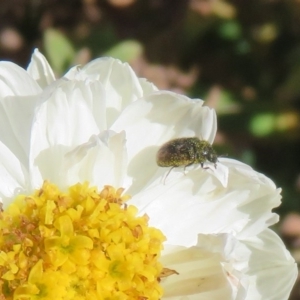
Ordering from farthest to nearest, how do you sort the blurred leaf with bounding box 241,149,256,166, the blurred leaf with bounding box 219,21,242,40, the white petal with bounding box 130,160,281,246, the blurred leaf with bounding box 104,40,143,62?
the blurred leaf with bounding box 219,21,242,40 < the blurred leaf with bounding box 241,149,256,166 < the blurred leaf with bounding box 104,40,143,62 < the white petal with bounding box 130,160,281,246

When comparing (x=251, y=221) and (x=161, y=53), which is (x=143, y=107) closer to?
(x=251, y=221)

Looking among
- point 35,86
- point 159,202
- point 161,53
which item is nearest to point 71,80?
point 35,86

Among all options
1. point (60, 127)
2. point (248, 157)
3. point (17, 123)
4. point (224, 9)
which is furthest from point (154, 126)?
point (224, 9)

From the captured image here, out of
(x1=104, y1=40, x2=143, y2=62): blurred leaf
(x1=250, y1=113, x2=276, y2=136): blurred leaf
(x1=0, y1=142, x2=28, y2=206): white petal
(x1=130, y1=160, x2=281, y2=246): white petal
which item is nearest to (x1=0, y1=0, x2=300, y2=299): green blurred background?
(x1=250, y1=113, x2=276, y2=136): blurred leaf

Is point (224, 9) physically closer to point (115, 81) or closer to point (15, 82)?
point (115, 81)

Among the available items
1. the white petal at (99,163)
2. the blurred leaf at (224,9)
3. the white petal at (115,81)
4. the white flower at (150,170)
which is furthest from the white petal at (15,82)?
the blurred leaf at (224,9)

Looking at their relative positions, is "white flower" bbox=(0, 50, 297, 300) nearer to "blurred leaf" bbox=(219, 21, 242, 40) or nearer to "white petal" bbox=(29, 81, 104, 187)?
"white petal" bbox=(29, 81, 104, 187)
